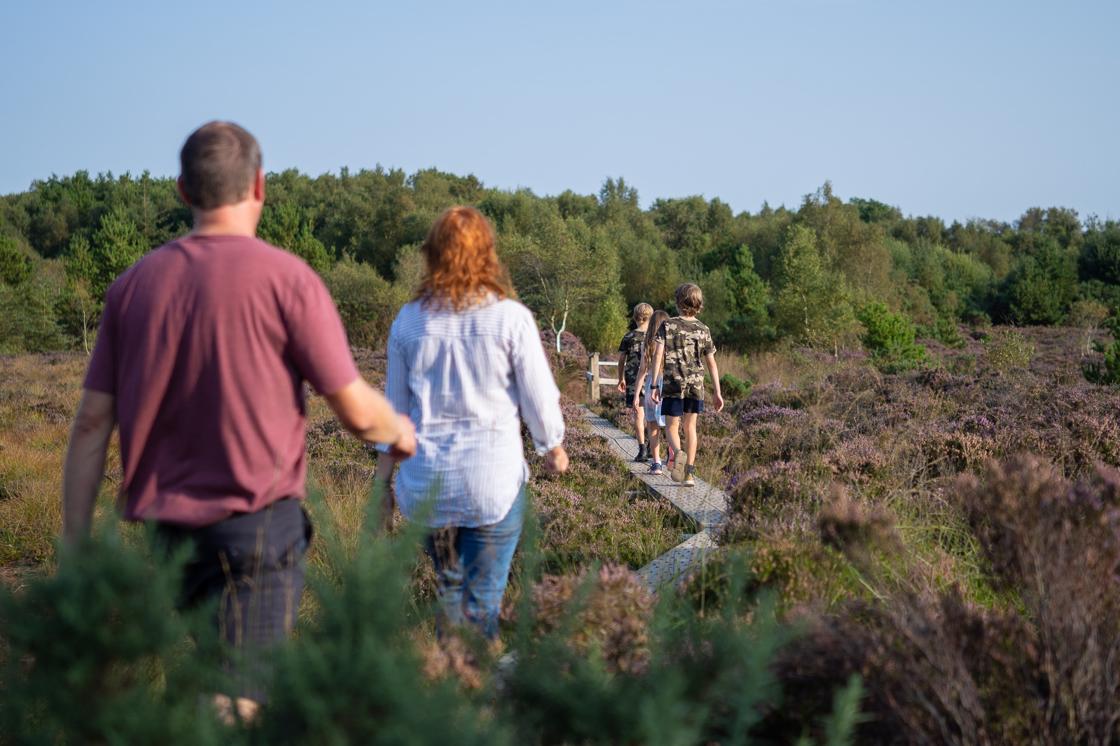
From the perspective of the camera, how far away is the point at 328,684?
1830 millimetres

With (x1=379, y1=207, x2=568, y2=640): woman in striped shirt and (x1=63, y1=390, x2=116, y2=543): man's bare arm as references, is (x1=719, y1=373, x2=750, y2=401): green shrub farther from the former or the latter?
(x1=63, y1=390, x2=116, y2=543): man's bare arm

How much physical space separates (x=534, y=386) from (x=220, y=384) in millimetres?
1428

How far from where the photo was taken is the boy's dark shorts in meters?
9.55

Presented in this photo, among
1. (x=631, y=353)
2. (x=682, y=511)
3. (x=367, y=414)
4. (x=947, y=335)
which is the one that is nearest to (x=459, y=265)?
(x=367, y=414)

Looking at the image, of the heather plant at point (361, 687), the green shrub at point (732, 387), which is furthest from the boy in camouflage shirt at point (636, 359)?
the heather plant at point (361, 687)

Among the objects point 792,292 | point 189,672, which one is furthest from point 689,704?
point 792,292

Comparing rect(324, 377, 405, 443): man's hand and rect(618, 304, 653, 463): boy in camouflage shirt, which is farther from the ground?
rect(324, 377, 405, 443): man's hand

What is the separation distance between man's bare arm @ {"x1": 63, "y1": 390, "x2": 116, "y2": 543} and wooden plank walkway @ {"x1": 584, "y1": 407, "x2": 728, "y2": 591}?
2846 mm

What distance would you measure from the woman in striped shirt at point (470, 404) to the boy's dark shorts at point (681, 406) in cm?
589

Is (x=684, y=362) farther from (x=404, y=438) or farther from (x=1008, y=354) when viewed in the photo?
(x=1008, y=354)

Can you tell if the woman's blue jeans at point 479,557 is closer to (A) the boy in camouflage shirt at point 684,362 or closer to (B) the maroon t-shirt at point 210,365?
(B) the maroon t-shirt at point 210,365

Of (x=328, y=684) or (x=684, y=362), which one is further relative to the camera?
(x=684, y=362)

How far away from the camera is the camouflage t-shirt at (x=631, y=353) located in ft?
37.9

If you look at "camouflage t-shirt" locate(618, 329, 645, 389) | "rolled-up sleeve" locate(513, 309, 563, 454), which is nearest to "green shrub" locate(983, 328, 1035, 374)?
"camouflage t-shirt" locate(618, 329, 645, 389)
